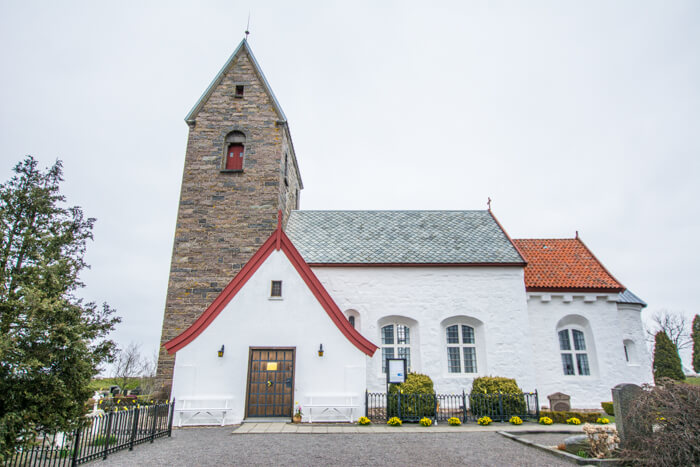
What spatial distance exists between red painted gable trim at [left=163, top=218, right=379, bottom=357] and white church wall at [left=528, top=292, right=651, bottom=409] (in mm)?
8156

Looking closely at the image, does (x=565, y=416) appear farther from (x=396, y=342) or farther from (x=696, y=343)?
(x=696, y=343)

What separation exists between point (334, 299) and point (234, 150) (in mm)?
9137

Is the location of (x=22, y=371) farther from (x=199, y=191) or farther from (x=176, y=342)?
(x=199, y=191)

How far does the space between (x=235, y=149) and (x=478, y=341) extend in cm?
1464

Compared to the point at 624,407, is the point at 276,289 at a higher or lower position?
higher

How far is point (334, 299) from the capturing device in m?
16.9

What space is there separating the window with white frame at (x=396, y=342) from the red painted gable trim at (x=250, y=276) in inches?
122

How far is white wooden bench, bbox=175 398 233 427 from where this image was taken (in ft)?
41.7

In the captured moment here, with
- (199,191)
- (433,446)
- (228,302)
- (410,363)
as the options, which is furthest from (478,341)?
(199,191)

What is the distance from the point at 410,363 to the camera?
16.5m

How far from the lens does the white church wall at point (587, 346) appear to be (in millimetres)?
16531

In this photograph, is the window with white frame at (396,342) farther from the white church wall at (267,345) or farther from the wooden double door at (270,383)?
the wooden double door at (270,383)

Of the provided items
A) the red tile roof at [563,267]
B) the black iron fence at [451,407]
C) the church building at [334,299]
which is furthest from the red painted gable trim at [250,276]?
the red tile roof at [563,267]

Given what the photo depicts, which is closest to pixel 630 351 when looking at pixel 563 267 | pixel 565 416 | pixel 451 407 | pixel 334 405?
pixel 563 267
